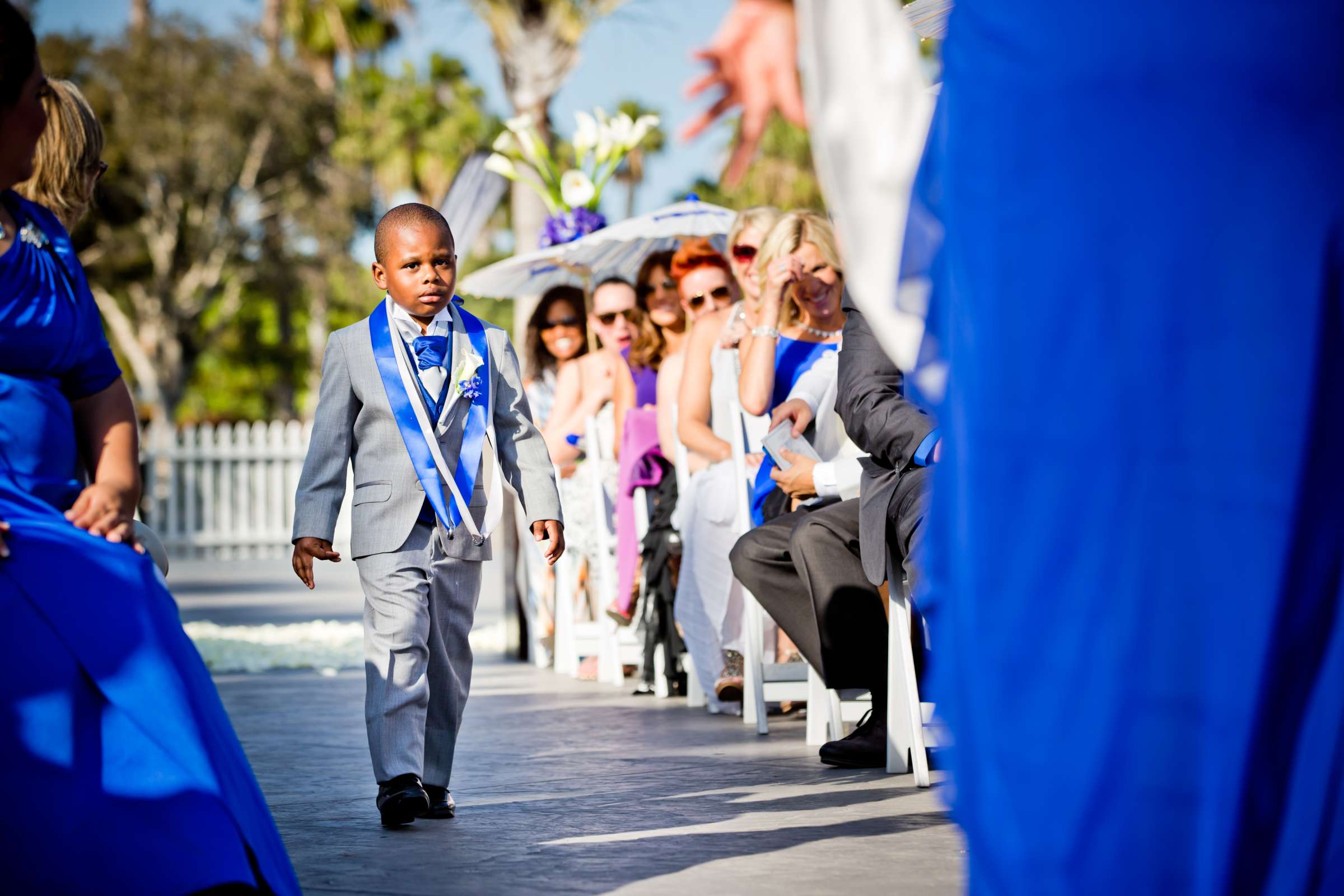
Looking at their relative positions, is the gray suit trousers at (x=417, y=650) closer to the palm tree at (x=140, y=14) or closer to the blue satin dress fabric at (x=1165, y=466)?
the blue satin dress fabric at (x=1165, y=466)

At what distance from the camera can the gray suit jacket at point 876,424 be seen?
548cm

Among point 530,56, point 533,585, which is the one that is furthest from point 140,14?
point 533,585

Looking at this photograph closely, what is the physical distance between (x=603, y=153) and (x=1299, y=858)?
28.9 ft

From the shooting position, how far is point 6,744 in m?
2.98

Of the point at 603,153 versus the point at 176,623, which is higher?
the point at 603,153

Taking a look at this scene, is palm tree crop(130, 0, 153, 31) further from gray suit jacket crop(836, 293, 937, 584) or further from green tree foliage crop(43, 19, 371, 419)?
gray suit jacket crop(836, 293, 937, 584)

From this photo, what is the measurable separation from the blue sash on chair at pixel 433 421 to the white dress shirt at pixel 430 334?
26 mm

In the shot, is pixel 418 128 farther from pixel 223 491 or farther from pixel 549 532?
pixel 549 532

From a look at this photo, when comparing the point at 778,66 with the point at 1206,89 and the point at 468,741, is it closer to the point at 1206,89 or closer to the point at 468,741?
the point at 1206,89


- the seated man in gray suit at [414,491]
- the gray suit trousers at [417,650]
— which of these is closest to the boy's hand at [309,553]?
the seated man in gray suit at [414,491]

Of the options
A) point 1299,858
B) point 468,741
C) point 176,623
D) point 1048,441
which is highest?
point 1048,441

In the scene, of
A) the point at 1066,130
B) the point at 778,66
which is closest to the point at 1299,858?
the point at 1066,130

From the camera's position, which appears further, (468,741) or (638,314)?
(638,314)

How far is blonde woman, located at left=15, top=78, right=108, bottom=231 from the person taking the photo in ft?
12.3
